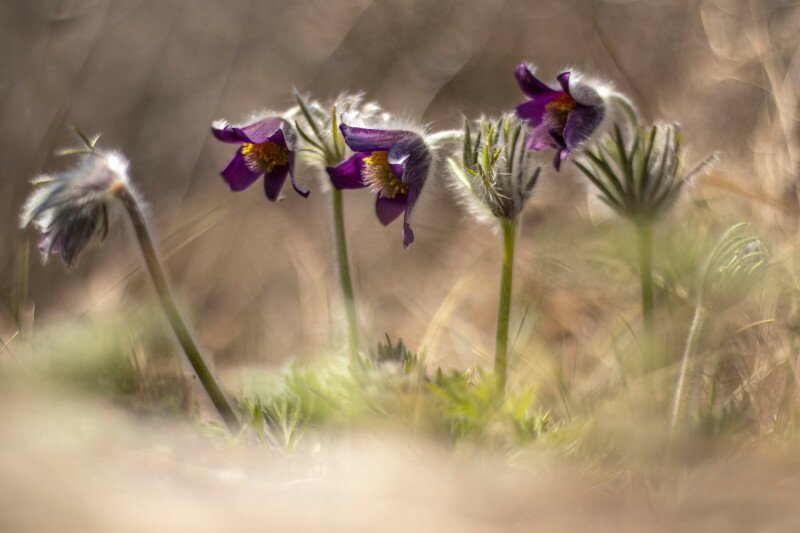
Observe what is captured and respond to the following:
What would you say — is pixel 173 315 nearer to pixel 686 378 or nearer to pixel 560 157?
pixel 560 157

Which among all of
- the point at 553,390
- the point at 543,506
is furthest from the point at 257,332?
the point at 543,506

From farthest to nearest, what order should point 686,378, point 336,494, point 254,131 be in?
point 254,131
point 686,378
point 336,494

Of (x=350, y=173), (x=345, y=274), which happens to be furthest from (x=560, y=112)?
(x=345, y=274)

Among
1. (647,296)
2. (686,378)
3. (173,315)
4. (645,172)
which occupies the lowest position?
(686,378)

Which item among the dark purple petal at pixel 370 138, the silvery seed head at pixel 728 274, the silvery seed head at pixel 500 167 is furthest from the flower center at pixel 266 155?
the silvery seed head at pixel 728 274

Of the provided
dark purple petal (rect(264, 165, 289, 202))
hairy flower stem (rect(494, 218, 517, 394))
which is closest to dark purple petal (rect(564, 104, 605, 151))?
hairy flower stem (rect(494, 218, 517, 394))

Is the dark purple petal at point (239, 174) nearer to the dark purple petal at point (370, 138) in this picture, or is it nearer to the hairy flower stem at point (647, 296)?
the dark purple petal at point (370, 138)
